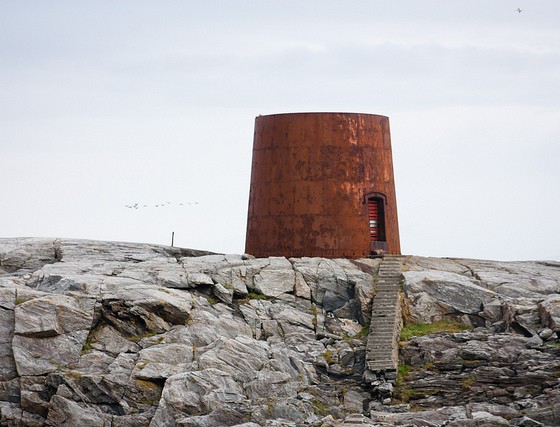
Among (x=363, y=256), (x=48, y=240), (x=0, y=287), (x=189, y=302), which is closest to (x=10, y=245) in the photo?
(x=48, y=240)

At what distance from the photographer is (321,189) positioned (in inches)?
1503

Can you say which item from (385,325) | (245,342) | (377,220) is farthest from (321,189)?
(245,342)

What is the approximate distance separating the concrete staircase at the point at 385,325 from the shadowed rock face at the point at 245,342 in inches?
16.9

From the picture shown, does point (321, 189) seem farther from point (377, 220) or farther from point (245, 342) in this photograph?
point (245, 342)

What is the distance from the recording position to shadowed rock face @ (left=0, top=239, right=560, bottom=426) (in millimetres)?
28297

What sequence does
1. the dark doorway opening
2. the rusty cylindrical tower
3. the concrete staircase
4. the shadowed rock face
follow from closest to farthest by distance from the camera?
the shadowed rock face → the concrete staircase → the rusty cylindrical tower → the dark doorway opening

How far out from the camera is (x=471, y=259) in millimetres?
39000

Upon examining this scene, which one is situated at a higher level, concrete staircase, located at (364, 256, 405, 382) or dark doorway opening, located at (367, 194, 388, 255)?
dark doorway opening, located at (367, 194, 388, 255)

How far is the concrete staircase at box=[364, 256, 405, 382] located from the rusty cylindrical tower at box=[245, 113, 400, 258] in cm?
192

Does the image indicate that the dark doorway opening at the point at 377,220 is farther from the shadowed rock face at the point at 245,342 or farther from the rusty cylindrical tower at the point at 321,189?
the shadowed rock face at the point at 245,342

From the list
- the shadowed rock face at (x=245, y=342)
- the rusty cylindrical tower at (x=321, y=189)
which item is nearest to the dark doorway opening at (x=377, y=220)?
the rusty cylindrical tower at (x=321, y=189)

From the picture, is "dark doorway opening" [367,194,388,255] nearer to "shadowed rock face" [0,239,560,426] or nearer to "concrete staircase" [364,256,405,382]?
"concrete staircase" [364,256,405,382]

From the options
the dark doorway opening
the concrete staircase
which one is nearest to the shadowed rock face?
the concrete staircase

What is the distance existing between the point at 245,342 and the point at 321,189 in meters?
8.78
